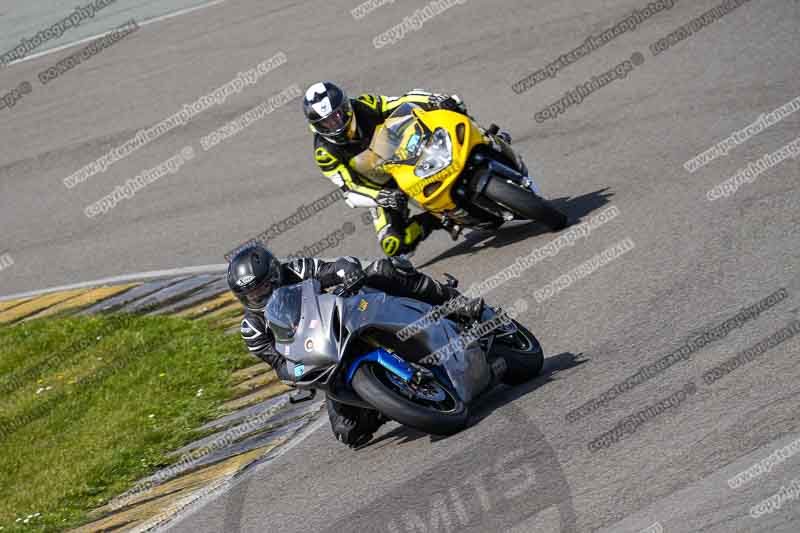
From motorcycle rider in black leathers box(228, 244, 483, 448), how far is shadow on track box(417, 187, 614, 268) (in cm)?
325

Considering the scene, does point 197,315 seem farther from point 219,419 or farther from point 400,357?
point 400,357

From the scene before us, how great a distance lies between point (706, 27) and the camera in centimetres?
1487

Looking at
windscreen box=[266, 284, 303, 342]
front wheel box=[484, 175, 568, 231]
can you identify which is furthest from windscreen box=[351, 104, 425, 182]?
windscreen box=[266, 284, 303, 342]

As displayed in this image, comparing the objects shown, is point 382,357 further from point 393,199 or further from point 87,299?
point 87,299

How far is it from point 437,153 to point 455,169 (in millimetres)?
216

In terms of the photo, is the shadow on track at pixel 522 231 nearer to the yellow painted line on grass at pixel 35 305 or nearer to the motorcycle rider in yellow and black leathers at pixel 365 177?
the motorcycle rider in yellow and black leathers at pixel 365 177

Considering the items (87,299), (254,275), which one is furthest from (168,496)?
(87,299)

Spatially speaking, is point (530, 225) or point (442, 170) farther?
point (530, 225)

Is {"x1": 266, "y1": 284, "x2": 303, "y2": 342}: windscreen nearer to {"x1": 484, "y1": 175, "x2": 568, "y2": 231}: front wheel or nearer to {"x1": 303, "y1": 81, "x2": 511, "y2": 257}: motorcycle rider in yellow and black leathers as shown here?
{"x1": 484, "y1": 175, "x2": 568, "y2": 231}: front wheel

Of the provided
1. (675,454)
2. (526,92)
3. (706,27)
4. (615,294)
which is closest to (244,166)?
(526,92)

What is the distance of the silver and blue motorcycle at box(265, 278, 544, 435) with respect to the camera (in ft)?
23.1

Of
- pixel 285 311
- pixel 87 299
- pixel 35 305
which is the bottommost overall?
pixel 87 299

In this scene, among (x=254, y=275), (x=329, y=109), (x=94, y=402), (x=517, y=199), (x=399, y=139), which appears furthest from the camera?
(x=94, y=402)

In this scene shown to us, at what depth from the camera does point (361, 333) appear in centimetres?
732
